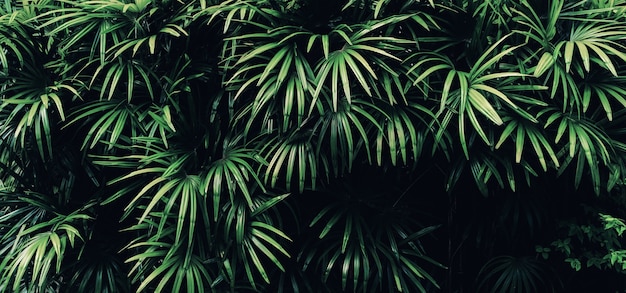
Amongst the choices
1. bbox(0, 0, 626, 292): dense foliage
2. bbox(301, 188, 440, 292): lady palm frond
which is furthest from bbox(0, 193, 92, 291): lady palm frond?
bbox(301, 188, 440, 292): lady palm frond

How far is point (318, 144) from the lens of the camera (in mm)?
1730

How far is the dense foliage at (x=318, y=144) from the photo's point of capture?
1.74 m

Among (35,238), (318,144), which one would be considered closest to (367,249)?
(318,144)

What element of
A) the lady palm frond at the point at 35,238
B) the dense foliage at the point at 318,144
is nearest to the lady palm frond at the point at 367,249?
the dense foliage at the point at 318,144

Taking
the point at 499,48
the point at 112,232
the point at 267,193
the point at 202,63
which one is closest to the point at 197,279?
the point at 267,193

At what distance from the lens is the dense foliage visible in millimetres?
1741

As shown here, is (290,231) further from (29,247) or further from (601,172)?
(601,172)

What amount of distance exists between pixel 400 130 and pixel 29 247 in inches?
52.4

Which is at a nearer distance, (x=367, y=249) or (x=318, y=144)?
(x=318, y=144)

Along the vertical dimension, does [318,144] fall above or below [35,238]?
above

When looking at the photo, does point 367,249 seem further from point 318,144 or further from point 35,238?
point 35,238

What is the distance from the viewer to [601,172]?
1920 mm

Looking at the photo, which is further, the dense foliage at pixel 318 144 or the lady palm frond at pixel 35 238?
the lady palm frond at pixel 35 238

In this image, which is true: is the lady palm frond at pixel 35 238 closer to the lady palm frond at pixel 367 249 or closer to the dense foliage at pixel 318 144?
the dense foliage at pixel 318 144
